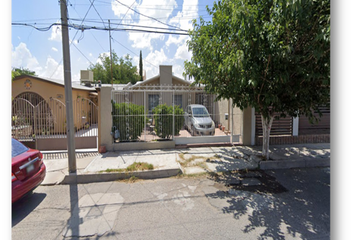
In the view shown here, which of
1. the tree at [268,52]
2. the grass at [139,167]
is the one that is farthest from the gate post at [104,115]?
the tree at [268,52]

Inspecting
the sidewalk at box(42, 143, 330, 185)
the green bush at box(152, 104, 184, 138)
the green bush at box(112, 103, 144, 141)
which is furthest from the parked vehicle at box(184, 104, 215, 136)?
the green bush at box(112, 103, 144, 141)

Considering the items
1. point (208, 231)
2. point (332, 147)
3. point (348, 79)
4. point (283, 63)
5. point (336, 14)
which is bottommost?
point (208, 231)

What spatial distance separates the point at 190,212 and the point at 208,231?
0.58 metres

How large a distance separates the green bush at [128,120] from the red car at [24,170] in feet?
11.2

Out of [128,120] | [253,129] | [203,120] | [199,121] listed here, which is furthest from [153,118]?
[253,129]

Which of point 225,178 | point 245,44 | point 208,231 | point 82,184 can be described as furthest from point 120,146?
point 245,44

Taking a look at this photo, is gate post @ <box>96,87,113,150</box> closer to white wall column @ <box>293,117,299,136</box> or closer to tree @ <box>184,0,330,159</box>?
tree @ <box>184,0,330,159</box>

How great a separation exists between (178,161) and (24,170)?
400 cm

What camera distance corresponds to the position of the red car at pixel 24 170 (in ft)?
10.6

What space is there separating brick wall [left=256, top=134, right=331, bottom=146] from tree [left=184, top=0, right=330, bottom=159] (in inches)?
112

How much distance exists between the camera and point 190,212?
3.38m

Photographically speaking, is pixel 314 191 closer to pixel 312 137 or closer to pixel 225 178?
pixel 225 178

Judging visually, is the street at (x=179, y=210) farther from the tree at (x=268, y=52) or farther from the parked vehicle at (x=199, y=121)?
the parked vehicle at (x=199, y=121)

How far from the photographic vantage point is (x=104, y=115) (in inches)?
272
